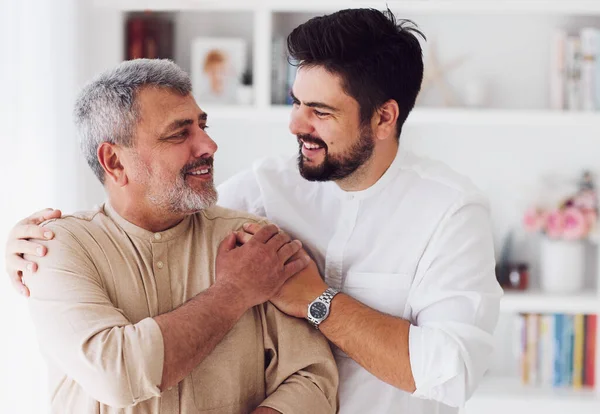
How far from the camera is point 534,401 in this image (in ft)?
11.6

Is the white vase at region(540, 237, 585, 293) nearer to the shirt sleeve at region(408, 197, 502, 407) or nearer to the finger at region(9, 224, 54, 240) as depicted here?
the shirt sleeve at region(408, 197, 502, 407)

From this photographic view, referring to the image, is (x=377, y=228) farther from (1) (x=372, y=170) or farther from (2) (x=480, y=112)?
(2) (x=480, y=112)

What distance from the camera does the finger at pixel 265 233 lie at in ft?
6.09

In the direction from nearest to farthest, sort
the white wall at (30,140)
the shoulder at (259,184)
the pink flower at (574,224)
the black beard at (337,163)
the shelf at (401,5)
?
the black beard at (337,163) < the shoulder at (259,184) < the white wall at (30,140) < the shelf at (401,5) < the pink flower at (574,224)

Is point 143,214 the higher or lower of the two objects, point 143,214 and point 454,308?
the higher

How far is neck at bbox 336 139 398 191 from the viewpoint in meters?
2.09

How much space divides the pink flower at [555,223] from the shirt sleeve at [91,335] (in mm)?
2436

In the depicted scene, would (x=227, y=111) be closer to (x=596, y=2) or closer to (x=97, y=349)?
(x=596, y=2)

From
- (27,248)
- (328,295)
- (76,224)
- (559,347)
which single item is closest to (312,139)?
(328,295)

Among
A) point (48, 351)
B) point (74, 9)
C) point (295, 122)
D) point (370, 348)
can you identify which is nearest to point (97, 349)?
point (48, 351)

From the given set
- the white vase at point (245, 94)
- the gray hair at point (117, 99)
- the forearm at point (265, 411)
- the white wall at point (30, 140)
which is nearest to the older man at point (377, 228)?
the forearm at point (265, 411)

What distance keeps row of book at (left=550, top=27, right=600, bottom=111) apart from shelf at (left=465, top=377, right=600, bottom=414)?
1254 millimetres

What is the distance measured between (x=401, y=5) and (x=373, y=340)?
6.53 feet

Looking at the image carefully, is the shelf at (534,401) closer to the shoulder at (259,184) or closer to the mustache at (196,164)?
the shoulder at (259,184)
